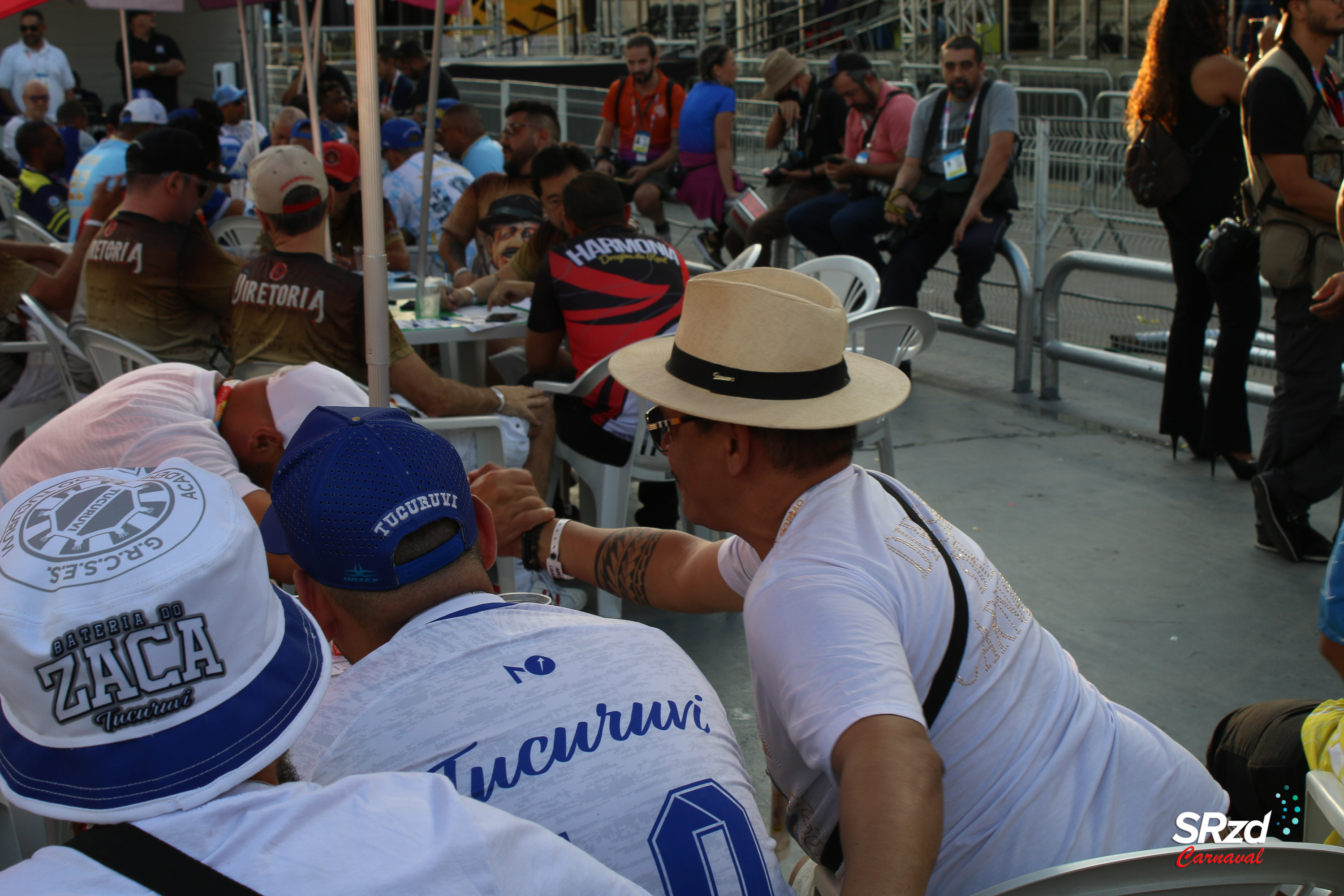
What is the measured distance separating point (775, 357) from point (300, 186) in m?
2.62

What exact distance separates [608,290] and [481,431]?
3.29ft

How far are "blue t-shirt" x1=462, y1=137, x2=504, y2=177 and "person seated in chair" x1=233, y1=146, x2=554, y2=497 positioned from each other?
12.8 feet

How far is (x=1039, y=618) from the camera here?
11.9 ft

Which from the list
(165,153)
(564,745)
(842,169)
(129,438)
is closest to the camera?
(564,745)

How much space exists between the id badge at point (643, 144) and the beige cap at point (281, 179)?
6.46 meters

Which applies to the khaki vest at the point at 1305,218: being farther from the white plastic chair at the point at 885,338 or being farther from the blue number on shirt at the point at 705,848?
the blue number on shirt at the point at 705,848

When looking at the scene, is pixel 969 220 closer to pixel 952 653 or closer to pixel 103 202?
pixel 103 202

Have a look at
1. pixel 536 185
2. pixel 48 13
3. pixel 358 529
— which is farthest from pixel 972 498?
pixel 48 13

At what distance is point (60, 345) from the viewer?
14.1ft

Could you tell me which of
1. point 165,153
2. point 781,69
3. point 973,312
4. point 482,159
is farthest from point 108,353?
point 781,69

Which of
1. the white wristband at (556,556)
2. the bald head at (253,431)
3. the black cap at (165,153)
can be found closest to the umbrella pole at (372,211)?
the bald head at (253,431)

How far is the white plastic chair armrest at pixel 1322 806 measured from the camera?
1500 millimetres

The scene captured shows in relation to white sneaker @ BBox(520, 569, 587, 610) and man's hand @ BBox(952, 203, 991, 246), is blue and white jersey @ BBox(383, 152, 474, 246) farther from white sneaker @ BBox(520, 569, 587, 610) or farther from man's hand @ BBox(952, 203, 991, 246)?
white sneaker @ BBox(520, 569, 587, 610)

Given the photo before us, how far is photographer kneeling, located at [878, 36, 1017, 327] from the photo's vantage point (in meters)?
6.04
